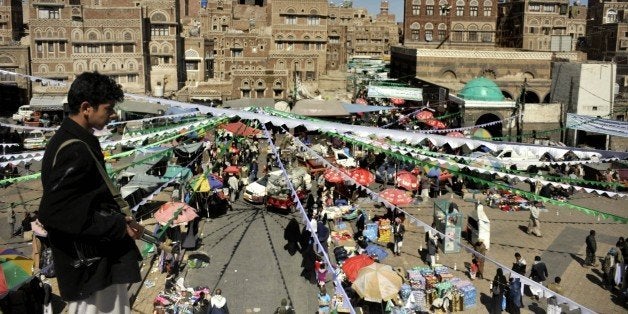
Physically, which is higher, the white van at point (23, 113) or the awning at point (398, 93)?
the awning at point (398, 93)

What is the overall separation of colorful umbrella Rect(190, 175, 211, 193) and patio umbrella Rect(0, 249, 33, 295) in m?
8.38

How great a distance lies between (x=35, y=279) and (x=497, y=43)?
240 ft

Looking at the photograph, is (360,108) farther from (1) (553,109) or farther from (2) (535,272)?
(2) (535,272)

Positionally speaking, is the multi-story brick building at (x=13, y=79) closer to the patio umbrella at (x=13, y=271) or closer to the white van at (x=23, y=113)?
the white van at (x=23, y=113)

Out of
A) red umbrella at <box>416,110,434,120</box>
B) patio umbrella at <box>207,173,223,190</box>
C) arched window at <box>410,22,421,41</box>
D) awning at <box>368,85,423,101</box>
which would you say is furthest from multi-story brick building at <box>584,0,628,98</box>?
patio umbrella at <box>207,173,223,190</box>

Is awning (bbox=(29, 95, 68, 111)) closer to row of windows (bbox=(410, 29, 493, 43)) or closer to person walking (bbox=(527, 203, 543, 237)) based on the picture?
row of windows (bbox=(410, 29, 493, 43))

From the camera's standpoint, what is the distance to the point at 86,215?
3191 mm

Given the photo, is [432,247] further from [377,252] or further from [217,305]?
[217,305]

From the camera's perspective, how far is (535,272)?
13477 mm

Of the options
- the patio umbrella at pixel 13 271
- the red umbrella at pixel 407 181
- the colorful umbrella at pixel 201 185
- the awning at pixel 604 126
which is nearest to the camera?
the patio umbrella at pixel 13 271

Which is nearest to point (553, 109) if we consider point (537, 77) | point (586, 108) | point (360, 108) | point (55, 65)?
point (586, 108)

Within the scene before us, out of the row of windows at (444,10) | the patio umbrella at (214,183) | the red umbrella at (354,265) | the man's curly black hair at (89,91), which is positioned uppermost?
the row of windows at (444,10)

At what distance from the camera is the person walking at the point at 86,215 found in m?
3.16

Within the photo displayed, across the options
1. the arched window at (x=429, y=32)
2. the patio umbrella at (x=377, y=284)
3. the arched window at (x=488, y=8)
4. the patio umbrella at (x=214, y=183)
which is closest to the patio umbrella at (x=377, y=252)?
the patio umbrella at (x=377, y=284)
